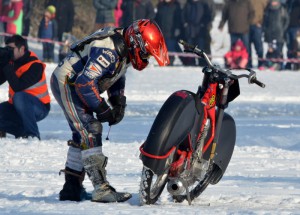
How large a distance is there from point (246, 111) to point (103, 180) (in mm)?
9896

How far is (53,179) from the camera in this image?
9922mm

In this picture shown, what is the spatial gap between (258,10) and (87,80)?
18416 millimetres

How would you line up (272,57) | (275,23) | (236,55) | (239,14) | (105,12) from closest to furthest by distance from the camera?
(105,12) → (236,55) → (239,14) → (275,23) → (272,57)

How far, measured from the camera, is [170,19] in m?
25.7

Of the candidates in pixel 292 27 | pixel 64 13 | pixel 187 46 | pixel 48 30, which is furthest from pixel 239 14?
pixel 187 46

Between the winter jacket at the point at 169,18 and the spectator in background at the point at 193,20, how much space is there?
0.54 feet

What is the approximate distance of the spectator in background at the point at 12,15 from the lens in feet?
80.3

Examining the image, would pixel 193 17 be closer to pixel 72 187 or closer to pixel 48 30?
pixel 48 30

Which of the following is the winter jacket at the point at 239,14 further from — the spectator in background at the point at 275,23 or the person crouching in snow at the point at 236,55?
the spectator in background at the point at 275,23

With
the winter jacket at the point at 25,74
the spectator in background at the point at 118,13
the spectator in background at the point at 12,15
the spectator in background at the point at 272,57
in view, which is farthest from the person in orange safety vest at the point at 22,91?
the spectator in background at the point at 272,57

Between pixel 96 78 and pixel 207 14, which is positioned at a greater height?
pixel 96 78

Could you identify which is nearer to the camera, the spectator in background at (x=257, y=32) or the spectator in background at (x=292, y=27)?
the spectator in background at (x=257, y=32)

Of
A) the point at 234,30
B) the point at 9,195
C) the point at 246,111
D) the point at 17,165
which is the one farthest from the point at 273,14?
the point at 9,195

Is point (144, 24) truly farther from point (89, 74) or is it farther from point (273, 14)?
point (273, 14)
